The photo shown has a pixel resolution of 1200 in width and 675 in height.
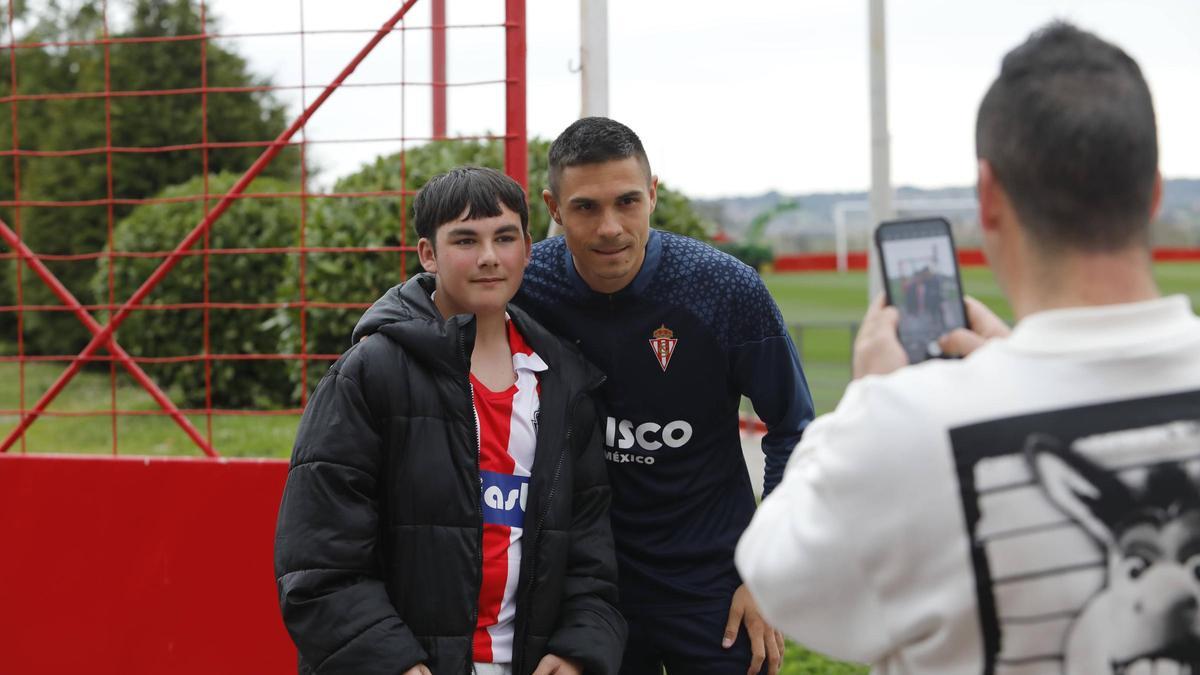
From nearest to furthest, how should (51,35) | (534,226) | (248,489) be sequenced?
1. (248,489)
2. (534,226)
3. (51,35)

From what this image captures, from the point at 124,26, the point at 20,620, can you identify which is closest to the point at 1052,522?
the point at 20,620

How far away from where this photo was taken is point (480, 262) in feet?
9.07

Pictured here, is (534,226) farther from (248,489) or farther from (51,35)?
(51,35)

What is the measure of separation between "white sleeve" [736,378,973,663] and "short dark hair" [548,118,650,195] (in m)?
1.52

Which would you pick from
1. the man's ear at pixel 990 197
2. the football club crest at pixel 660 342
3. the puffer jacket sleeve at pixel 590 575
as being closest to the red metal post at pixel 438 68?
the football club crest at pixel 660 342

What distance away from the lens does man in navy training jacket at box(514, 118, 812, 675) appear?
2.96 metres

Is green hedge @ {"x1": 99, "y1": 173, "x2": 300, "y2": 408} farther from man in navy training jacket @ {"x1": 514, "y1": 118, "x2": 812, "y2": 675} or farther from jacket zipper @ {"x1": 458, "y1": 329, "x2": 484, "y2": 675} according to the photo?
jacket zipper @ {"x1": 458, "y1": 329, "x2": 484, "y2": 675}

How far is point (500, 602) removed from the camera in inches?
106

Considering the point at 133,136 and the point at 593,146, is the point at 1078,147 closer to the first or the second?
the point at 593,146

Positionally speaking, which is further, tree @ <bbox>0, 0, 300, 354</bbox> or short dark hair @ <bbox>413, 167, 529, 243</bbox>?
tree @ <bbox>0, 0, 300, 354</bbox>

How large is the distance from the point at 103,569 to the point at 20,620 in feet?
1.28

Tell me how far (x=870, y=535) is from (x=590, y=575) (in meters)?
1.44

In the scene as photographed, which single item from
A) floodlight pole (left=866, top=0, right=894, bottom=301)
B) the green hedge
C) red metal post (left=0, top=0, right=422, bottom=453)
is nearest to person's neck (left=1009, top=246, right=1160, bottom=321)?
red metal post (left=0, top=0, right=422, bottom=453)

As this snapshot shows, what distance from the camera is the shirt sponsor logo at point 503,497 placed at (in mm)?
2689
